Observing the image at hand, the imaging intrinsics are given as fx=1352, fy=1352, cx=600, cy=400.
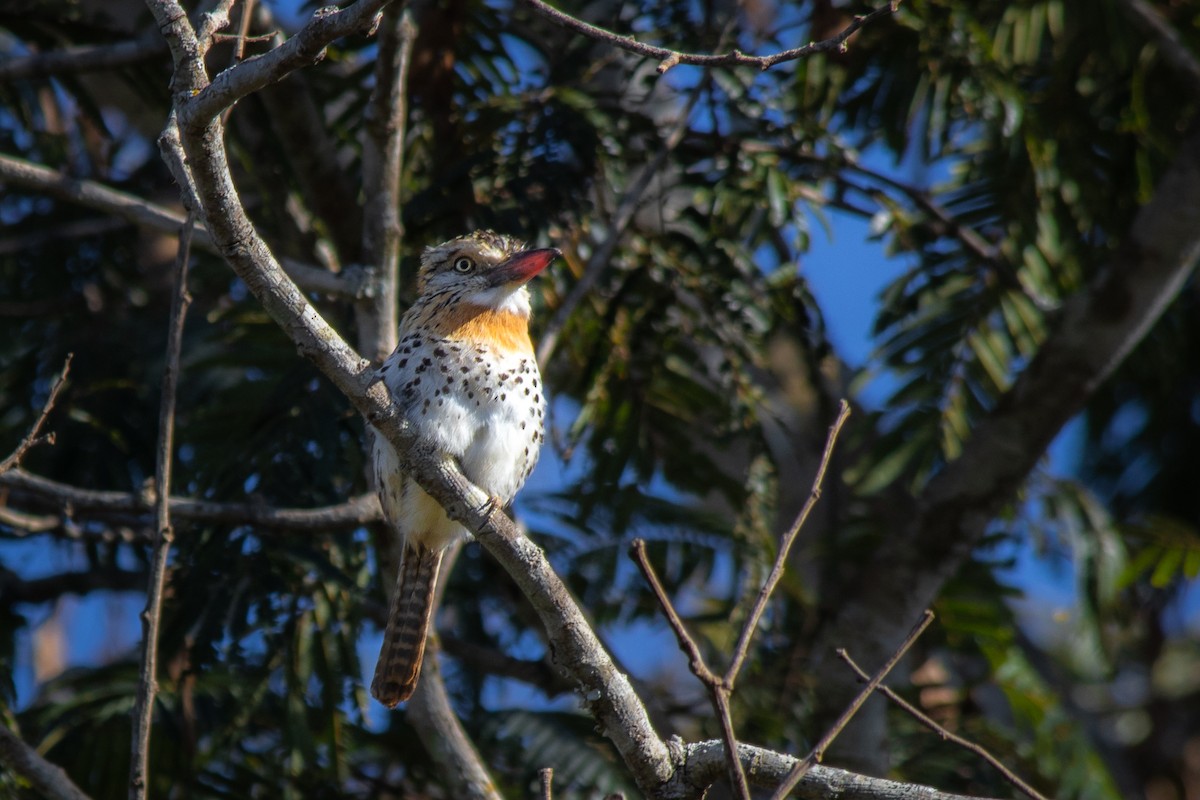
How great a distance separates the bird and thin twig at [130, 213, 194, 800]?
87cm

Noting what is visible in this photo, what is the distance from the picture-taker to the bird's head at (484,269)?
5.09m

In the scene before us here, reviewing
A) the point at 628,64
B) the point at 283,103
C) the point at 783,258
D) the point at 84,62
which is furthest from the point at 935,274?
the point at 84,62

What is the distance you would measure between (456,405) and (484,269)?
Answer: 2.43 feet

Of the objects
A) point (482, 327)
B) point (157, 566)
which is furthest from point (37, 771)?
point (482, 327)

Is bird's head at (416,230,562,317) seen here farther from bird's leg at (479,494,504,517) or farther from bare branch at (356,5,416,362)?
bird's leg at (479,494,504,517)

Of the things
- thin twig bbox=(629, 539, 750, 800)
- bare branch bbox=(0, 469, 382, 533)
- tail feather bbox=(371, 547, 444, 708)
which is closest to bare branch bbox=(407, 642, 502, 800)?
tail feather bbox=(371, 547, 444, 708)

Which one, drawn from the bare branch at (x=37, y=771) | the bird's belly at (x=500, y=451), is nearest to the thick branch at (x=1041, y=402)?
the bird's belly at (x=500, y=451)

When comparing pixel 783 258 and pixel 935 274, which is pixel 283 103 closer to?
pixel 783 258

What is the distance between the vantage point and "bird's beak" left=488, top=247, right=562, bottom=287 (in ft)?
16.5

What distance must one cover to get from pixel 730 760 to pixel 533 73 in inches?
167

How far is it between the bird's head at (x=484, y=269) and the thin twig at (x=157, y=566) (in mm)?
1303

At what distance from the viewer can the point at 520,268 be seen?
5090mm

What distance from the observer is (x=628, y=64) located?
6699mm

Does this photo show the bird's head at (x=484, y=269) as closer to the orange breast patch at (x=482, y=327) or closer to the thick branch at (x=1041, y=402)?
the orange breast patch at (x=482, y=327)
